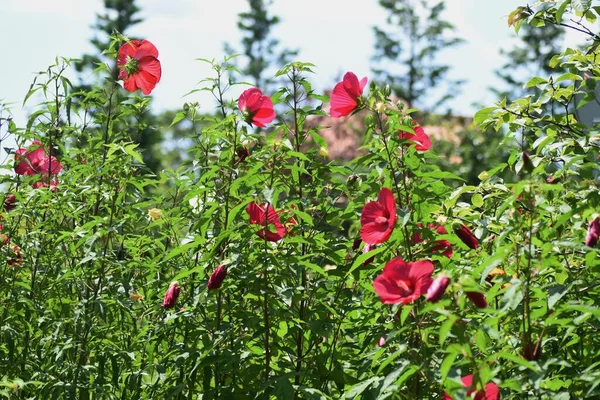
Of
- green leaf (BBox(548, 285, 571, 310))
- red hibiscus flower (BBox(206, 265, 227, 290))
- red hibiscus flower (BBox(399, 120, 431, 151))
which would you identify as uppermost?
red hibiscus flower (BBox(399, 120, 431, 151))

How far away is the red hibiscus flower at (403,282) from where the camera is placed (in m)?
1.95

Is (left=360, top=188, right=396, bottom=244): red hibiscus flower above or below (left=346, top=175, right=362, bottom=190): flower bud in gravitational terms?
below

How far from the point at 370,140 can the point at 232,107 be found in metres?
0.53

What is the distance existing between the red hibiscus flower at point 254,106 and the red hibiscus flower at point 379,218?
53 centimetres

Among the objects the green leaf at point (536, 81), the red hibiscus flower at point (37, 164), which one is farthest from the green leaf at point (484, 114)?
the red hibiscus flower at point (37, 164)

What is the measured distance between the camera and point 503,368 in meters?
1.88

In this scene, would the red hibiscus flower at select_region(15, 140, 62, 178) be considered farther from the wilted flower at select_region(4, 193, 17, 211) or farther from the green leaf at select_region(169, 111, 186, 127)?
the green leaf at select_region(169, 111, 186, 127)

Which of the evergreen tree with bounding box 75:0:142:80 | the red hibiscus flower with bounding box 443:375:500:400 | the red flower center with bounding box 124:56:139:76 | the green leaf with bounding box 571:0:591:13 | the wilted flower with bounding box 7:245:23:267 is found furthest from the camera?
the evergreen tree with bounding box 75:0:142:80

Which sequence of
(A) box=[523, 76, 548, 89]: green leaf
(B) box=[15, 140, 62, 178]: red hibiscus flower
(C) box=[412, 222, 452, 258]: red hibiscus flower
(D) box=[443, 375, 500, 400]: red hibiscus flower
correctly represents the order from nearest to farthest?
(D) box=[443, 375, 500, 400]: red hibiscus flower → (C) box=[412, 222, 452, 258]: red hibiscus flower → (A) box=[523, 76, 548, 89]: green leaf → (B) box=[15, 140, 62, 178]: red hibiscus flower

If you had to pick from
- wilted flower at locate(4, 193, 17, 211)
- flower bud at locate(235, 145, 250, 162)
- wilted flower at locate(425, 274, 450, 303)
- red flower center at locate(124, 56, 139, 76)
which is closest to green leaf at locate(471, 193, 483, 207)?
flower bud at locate(235, 145, 250, 162)

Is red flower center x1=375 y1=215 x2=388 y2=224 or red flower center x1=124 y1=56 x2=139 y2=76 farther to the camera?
red flower center x1=124 y1=56 x2=139 y2=76

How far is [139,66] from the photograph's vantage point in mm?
2938

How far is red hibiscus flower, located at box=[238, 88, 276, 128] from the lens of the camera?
2537mm

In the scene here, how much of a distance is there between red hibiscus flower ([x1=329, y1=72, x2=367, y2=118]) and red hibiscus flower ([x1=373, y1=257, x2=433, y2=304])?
537 mm
